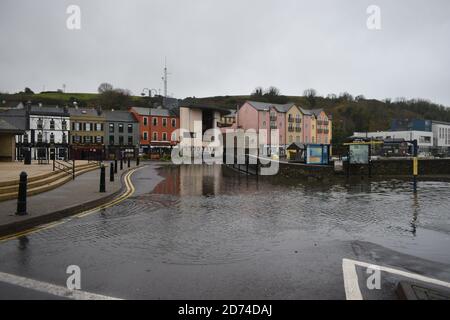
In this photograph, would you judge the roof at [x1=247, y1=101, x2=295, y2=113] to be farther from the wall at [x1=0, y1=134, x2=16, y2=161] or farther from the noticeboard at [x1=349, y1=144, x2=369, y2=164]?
the wall at [x1=0, y1=134, x2=16, y2=161]

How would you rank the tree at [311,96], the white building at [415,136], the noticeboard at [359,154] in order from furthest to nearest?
the tree at [311,96] → the white building at [415,136] → the noticeboard at [359,154]

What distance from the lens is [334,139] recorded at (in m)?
93.3

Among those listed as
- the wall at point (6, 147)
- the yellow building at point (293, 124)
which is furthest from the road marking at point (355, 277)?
the yellow building at point (293, 124)

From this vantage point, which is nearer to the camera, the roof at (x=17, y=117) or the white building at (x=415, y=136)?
the roof at (x=17, y=117)

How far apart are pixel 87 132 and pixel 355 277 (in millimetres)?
71388

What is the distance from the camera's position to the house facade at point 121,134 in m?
71.9

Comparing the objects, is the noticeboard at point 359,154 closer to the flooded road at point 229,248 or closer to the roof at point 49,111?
the flooded road at point 229,248

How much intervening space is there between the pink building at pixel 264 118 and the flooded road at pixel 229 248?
71.7 meters

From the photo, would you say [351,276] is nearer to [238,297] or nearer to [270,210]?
[238,297]

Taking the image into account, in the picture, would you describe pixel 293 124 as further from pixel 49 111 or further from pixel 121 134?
pixel 49 111

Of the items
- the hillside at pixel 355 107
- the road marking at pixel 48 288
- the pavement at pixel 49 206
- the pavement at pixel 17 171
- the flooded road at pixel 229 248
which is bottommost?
the flooded road at pixel 229 248

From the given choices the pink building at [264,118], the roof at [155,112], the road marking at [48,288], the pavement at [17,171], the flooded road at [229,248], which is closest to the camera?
the road marking at [48,288]

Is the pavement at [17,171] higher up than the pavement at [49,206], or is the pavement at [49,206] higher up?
the pavement at [17,171]

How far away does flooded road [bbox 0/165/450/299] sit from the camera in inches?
191
